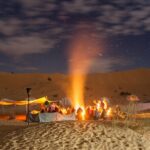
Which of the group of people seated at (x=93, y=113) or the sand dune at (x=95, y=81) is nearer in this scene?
the group of people seated at (x=93, y=113)

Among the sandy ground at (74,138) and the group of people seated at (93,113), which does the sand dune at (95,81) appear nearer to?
the group of people seated at (93,113)

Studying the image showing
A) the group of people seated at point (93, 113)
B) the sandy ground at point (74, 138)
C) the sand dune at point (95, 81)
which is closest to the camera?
the sandy ground at point (74, 138)

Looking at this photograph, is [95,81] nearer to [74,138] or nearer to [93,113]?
[93,113]

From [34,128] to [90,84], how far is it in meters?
77.3

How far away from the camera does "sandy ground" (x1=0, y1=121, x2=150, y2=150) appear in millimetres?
16109

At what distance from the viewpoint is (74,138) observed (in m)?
16.9

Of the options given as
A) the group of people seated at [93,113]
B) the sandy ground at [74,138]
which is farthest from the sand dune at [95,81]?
the sandy ground at [74,138]

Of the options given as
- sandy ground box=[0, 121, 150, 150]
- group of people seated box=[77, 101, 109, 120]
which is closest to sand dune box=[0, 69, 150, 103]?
group of people seated box=[77, 101, 109, 120]

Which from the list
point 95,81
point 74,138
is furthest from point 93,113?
point 95,81

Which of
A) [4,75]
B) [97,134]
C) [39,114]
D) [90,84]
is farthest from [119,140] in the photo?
[4,75]

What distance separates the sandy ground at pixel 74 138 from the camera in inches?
634

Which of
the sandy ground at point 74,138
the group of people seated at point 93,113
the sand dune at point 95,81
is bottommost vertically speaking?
the sandy ground at point 74,138

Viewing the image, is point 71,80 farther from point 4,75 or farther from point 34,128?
point 34,128

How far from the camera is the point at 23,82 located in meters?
99.8
